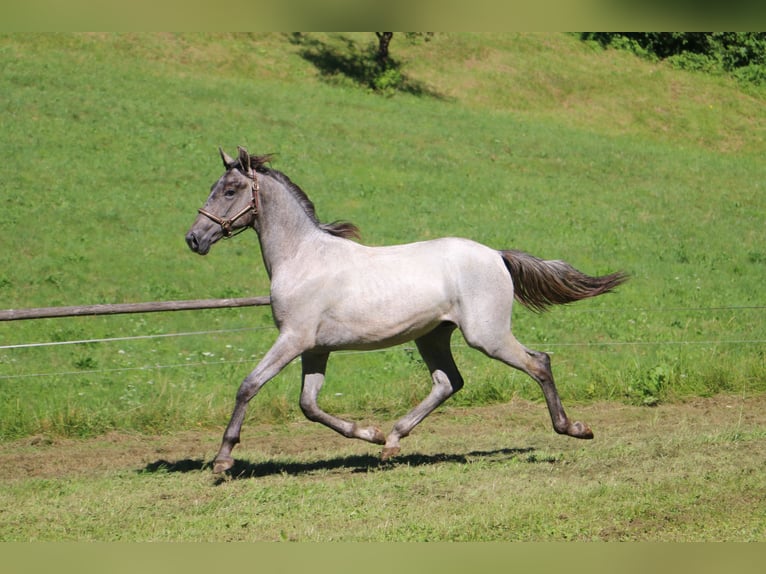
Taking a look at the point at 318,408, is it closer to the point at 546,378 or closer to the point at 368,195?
the point at 546,378

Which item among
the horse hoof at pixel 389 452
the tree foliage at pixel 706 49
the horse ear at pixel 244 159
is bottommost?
the horse hoof at pixel 389 452

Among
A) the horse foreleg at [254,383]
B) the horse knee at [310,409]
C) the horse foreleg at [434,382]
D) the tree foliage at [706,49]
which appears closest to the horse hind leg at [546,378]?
the horse foreleg at [434,382]

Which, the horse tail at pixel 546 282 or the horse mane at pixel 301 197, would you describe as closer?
the horse mane at pixel 301 197

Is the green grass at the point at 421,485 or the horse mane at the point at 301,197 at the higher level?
the horse mane at the point at 301,197

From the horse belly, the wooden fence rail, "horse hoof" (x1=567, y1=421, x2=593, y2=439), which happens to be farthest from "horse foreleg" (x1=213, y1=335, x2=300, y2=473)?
"horse hoof" (x1=567, y1=421, x2=593, y2=439)

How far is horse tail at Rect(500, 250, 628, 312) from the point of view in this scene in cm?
746

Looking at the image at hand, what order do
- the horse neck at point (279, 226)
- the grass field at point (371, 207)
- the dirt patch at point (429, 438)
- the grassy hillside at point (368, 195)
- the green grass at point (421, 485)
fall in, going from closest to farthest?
the green grass at point (421, 485) → the horse neck at point (279, 226) → the dirt patch at point (429, 438) → the grass field at point (371, 207) → the grassy hillside at point (368, 195)

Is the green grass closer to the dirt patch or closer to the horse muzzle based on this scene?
the dirt patch

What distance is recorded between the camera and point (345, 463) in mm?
7586

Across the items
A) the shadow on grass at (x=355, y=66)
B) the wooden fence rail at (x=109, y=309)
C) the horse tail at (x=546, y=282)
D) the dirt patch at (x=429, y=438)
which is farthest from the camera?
the shadow on grass at (x=355, y=66)

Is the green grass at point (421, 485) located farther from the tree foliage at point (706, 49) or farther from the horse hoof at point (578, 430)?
the tree foliage at point (706, 49)

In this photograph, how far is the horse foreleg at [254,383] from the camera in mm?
6855

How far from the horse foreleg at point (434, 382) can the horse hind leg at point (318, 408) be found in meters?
0.17

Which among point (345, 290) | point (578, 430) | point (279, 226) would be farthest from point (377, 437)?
point (279, 226)
